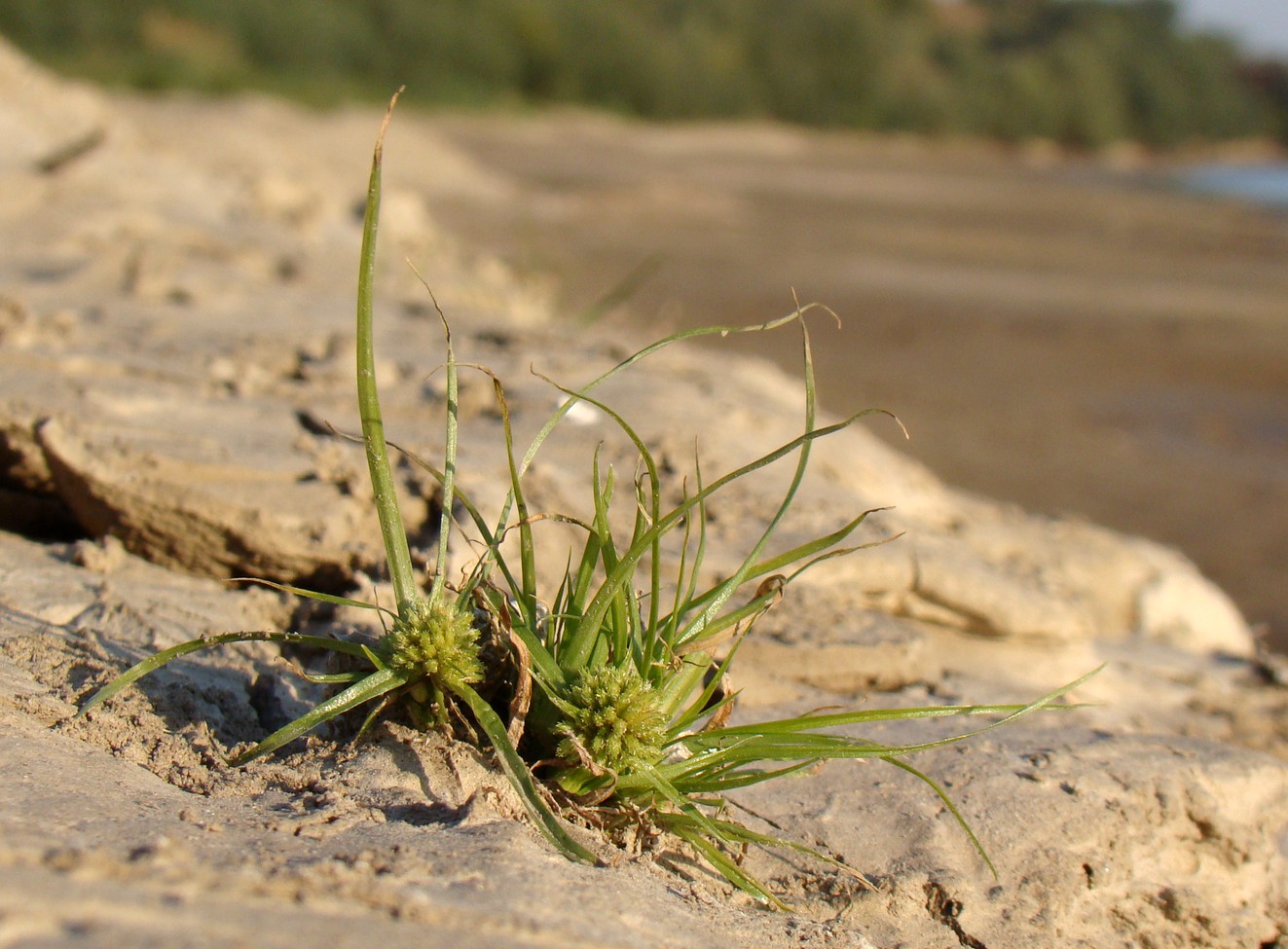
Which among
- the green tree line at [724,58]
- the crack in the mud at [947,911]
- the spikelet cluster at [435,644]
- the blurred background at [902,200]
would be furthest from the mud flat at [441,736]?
the green tree line at [724,58]

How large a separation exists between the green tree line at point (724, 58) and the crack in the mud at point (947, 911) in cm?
2263

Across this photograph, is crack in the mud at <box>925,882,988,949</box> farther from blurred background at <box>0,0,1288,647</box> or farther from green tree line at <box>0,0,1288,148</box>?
green tree line at <box>0,0,1288,148</box>

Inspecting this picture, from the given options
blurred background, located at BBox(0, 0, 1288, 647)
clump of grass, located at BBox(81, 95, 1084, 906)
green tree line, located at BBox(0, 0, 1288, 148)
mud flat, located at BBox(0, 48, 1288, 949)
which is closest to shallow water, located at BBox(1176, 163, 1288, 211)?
blurred background, located at BBox(0, 0, 1288, 647)

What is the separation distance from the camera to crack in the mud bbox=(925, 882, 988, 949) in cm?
153

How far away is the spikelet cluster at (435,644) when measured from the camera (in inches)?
56.6

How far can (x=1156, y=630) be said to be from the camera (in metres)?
3.11

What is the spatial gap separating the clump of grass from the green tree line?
2226 cm

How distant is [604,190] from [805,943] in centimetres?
1429

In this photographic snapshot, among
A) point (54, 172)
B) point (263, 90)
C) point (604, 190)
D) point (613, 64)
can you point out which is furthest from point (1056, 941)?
point (613, 64)

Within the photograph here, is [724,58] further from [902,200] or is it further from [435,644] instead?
[435,644]

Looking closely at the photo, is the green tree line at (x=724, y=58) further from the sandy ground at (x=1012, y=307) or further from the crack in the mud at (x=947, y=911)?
the crack in the mud at (x=947, y=911)

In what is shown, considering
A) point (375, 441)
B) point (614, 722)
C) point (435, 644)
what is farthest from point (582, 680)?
point (375, 441)

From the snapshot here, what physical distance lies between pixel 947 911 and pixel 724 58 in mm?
39309

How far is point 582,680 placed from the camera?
1488 mm
